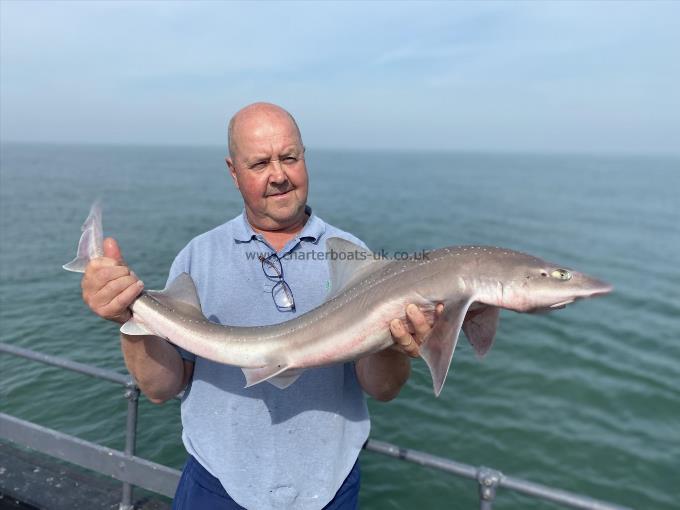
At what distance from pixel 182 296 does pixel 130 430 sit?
217 cm

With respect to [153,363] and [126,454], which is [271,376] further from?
[126,454]

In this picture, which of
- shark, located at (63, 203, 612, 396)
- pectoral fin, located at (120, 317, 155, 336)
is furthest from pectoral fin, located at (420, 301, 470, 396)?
pectoral fin, located at (120, 317, 155, 336)

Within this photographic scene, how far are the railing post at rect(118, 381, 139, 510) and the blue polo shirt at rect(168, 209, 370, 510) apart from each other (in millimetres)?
1340

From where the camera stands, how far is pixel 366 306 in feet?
10.7

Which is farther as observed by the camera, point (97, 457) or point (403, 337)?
point (97, 457)

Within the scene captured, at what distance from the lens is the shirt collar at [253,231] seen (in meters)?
3.69

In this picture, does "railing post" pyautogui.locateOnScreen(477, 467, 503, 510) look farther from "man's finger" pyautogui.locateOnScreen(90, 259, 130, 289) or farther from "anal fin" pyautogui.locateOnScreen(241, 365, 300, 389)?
"man's finger" pyautogui.locateOnScreen(90, 259, 130, 289)

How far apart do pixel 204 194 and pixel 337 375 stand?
49.9 m

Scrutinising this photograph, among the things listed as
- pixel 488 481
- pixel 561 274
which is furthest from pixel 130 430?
pixel 561 274

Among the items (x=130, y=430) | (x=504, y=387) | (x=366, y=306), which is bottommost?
(x=504, y=387)

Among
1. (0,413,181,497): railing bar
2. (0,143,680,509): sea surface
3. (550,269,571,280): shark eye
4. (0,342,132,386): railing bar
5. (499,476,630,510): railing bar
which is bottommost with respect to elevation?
(0,143,680,509): sea surface

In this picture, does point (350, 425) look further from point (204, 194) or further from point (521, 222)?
point (204, 194)

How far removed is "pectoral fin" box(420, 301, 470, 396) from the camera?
303cm

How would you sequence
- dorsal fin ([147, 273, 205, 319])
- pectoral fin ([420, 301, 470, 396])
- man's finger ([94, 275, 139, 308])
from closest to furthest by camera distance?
pectoral fin ([420, 301, 470, 396]), man's finger ([94, 275, 139, 308]), dorsal fin ([147, 273, 205, 319])
